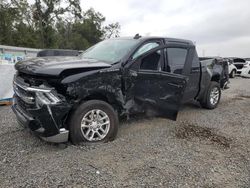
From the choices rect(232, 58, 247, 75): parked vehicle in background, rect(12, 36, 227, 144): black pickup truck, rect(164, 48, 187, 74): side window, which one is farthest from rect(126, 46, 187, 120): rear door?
rect(232, 58, 247, 75): parked vehicle in background

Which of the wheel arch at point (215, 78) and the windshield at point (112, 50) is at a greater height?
the windshield at point (112, 50)

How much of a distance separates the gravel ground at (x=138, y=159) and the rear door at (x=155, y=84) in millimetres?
530

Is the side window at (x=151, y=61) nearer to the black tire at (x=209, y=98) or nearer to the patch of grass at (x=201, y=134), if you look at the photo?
the patch of grass at (x=201, y=134)

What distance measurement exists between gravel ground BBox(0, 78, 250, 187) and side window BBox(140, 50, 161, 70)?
4.10ft

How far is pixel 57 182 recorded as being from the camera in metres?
2.92

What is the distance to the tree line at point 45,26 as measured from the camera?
28297mm

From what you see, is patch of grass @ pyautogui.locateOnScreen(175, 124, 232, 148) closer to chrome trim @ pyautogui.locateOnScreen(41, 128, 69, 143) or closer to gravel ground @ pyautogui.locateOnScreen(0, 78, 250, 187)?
gravel ground @ pyautogui.locateOnScreen(0, 78, 250, 187)

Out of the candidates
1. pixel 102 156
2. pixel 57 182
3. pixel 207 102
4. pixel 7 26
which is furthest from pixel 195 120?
pixel 7 26

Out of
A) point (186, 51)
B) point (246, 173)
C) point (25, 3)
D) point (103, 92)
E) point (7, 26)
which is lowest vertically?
point (246, 173)

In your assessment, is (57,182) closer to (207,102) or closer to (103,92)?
(103,92)

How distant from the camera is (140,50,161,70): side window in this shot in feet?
14.6

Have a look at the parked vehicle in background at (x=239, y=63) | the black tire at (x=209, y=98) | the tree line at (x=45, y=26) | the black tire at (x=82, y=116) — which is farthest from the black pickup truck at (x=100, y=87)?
the tree line at (x=45, y=26)

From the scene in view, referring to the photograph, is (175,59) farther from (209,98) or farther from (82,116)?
(82,116)

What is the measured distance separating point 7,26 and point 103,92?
2824 centimetres
